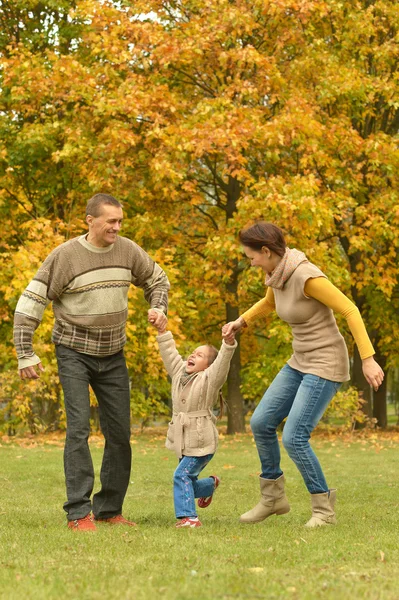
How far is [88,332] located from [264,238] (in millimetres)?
1366

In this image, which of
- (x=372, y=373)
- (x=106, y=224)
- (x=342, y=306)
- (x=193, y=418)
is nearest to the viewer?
(x=372, y=373)

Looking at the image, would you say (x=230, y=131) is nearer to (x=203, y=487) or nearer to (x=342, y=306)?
(x=203, y=487)

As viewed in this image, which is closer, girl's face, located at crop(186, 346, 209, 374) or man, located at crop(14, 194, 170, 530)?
man, located at crop(14, 194, 170, 530)

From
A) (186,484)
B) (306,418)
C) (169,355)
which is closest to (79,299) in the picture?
(169,355)

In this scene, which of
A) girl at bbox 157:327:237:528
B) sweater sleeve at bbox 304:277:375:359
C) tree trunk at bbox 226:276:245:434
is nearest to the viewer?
sweater sleeve at bbox 304:277:375:359

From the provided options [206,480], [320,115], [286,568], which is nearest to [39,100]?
[320,115]

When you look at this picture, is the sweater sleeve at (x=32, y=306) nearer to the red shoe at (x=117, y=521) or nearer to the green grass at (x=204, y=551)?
the green grass at (x=204, y=551)

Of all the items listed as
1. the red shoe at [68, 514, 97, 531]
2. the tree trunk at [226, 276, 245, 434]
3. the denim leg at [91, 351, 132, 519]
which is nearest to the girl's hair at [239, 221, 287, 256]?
the denim leg at [91, 351, 132, 519]

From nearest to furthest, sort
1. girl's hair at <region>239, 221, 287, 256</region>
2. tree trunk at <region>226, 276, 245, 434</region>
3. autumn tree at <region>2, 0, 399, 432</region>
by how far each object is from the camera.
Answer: girl's hair at <region>239, 221, 287, 256</region> → autumn tree at <region>2, 0, 399, 432</region> → tree trunk at <region>226, 276, 245, 434</region>

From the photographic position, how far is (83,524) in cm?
647

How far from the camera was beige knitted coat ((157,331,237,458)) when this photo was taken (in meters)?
6.95

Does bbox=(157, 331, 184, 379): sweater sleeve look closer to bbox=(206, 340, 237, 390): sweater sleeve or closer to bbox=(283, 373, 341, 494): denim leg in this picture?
bbox=(206, 340, 237, 390): sweater sleeve

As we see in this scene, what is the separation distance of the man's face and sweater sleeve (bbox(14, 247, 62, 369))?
1.00ft

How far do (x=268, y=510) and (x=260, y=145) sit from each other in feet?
42.9
